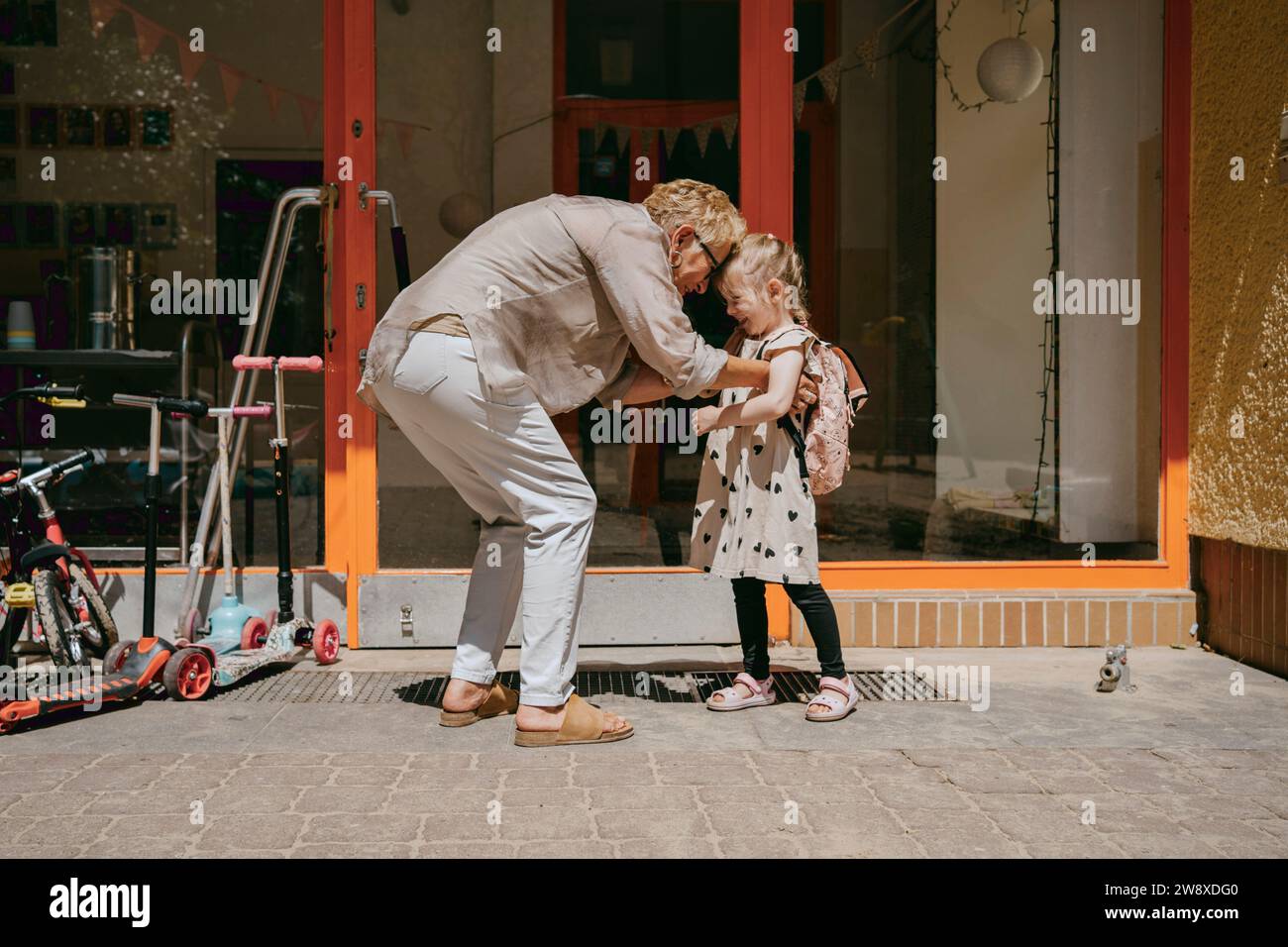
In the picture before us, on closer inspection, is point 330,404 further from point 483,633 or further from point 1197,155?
point 1197,155

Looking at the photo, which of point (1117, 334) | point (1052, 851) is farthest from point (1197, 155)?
point (1052, 851)

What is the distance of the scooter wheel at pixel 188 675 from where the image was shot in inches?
165

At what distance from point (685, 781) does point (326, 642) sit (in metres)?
1.99

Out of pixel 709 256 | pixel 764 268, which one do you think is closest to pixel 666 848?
pixel 709 256

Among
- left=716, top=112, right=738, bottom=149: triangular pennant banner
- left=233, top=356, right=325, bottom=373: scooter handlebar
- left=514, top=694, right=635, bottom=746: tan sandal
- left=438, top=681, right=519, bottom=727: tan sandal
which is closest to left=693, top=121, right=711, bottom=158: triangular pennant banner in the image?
left=716, top=112, right=738, bottom=149: triangular pennant banner

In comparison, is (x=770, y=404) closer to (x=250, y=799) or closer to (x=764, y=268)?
(x=764, y=268)

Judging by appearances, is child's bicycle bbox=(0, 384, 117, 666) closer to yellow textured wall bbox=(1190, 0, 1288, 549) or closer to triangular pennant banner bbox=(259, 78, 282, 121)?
triangular pennant banner bbox=(259, 78, 282, 121)

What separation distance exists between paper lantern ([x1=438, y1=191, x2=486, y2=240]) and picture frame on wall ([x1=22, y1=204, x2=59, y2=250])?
173 cm

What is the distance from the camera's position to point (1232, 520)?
4.89 meters

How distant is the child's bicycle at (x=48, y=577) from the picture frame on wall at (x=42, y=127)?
133cm

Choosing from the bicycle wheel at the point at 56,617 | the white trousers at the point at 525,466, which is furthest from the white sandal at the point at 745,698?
the bicycle wheel at the point at 56,617

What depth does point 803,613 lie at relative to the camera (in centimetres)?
407
